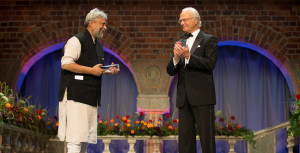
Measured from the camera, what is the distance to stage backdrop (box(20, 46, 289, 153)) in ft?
23.4

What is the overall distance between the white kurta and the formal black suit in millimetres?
736

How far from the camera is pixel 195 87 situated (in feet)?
11.2

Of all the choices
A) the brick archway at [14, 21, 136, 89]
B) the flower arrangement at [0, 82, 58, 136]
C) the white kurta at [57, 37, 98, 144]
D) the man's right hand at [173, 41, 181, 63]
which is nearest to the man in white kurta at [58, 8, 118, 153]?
the white kurta at [57, 37, 98, 144]

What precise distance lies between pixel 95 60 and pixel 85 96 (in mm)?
326

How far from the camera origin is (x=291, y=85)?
677 centimetres

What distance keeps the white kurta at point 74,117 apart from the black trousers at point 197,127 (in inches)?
28.5

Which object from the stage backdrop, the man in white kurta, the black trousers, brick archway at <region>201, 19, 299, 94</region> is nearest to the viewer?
the man in white kurta

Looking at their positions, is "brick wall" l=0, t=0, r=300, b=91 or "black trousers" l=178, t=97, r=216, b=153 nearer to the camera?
"black trousers" l=178, t=97, r=216, b=153

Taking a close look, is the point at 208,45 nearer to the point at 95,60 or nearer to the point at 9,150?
the point at 95,60

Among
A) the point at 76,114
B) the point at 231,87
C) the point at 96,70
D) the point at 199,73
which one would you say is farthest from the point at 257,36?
the point at 76,114

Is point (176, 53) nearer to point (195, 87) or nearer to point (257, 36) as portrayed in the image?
point (195, 87)

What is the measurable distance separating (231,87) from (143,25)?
183 centimetres

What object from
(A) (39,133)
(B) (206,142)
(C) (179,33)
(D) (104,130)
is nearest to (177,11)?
(C) (179,33)

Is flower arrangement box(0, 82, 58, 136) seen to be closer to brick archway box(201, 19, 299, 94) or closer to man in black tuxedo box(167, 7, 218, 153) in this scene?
man in black tuxedo box(167, 7, 218, 153)
